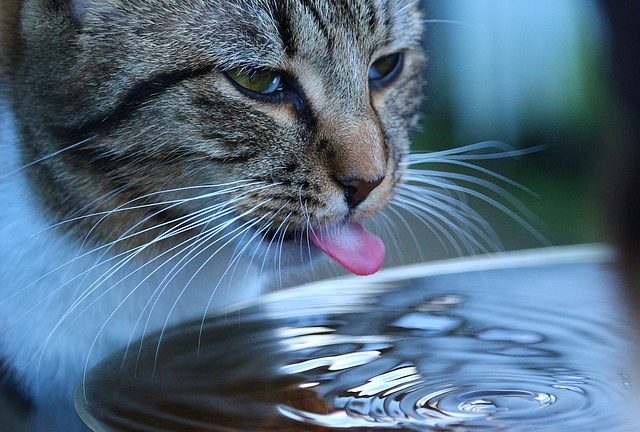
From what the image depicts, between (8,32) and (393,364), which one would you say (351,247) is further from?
(8,32)

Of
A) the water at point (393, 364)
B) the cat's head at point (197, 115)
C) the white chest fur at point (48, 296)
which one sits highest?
the cat's head at point (197, 115)

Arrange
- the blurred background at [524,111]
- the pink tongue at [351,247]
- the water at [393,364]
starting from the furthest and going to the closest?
the blurred background at [524,111], the pink tongue at [351,247], the water at [393,364]

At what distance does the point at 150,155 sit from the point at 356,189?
0.14 meters

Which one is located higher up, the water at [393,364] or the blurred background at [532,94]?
the blurred background at [532,94]

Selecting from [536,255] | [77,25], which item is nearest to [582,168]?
[536,255]

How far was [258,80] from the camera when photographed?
1.85 ft

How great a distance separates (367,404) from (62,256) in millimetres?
237

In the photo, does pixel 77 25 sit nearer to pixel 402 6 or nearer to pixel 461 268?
pixel 402 6

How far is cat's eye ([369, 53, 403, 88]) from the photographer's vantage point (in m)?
0.66

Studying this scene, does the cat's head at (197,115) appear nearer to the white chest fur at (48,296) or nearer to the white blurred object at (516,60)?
the white chest fur at (48,296)

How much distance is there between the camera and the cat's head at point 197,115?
0.54 m

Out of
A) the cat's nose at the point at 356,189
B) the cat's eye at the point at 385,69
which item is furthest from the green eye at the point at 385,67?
the cat's nose at the point at 356,189

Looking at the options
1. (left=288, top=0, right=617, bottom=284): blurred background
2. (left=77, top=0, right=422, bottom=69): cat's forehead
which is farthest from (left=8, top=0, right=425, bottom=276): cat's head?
(left=288, top=0, right=617, bottom=284): blurred background

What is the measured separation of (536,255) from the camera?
772mm
